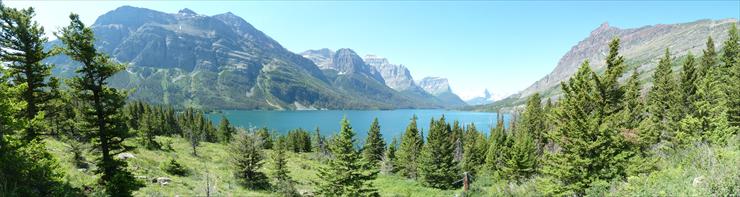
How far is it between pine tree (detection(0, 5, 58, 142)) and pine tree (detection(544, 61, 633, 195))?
31010 millimetres

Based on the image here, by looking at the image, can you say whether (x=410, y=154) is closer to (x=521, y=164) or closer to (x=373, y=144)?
(x=373, y=144)

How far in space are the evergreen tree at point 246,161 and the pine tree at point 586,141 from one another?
29.8m

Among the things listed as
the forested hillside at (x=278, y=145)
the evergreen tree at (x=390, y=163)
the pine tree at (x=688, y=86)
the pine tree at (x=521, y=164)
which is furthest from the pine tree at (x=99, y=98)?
the evergreen tree at (x=390, y=163)

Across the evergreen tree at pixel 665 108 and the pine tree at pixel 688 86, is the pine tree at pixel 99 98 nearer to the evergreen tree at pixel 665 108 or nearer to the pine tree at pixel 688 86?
the evergreen tree at pixel 665 108

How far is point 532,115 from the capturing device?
214ft

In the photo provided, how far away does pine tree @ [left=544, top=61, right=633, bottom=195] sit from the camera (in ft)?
66.4

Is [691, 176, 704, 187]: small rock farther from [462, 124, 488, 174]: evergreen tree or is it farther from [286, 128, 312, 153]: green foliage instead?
[286, 128, 312, 153]: green foliage

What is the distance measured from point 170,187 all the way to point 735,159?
34267mm

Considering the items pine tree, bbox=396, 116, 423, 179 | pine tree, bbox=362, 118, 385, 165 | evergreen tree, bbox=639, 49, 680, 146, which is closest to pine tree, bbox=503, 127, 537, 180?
evergreen tree, bbox=639, 49, 680, 146

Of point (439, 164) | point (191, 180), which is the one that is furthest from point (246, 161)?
point (439, 164)

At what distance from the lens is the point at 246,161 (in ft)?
122

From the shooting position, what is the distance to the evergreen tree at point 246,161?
3709cm

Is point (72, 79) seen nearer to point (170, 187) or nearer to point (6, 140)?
point (6, 140)

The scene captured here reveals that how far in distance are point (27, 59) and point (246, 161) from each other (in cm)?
2111
